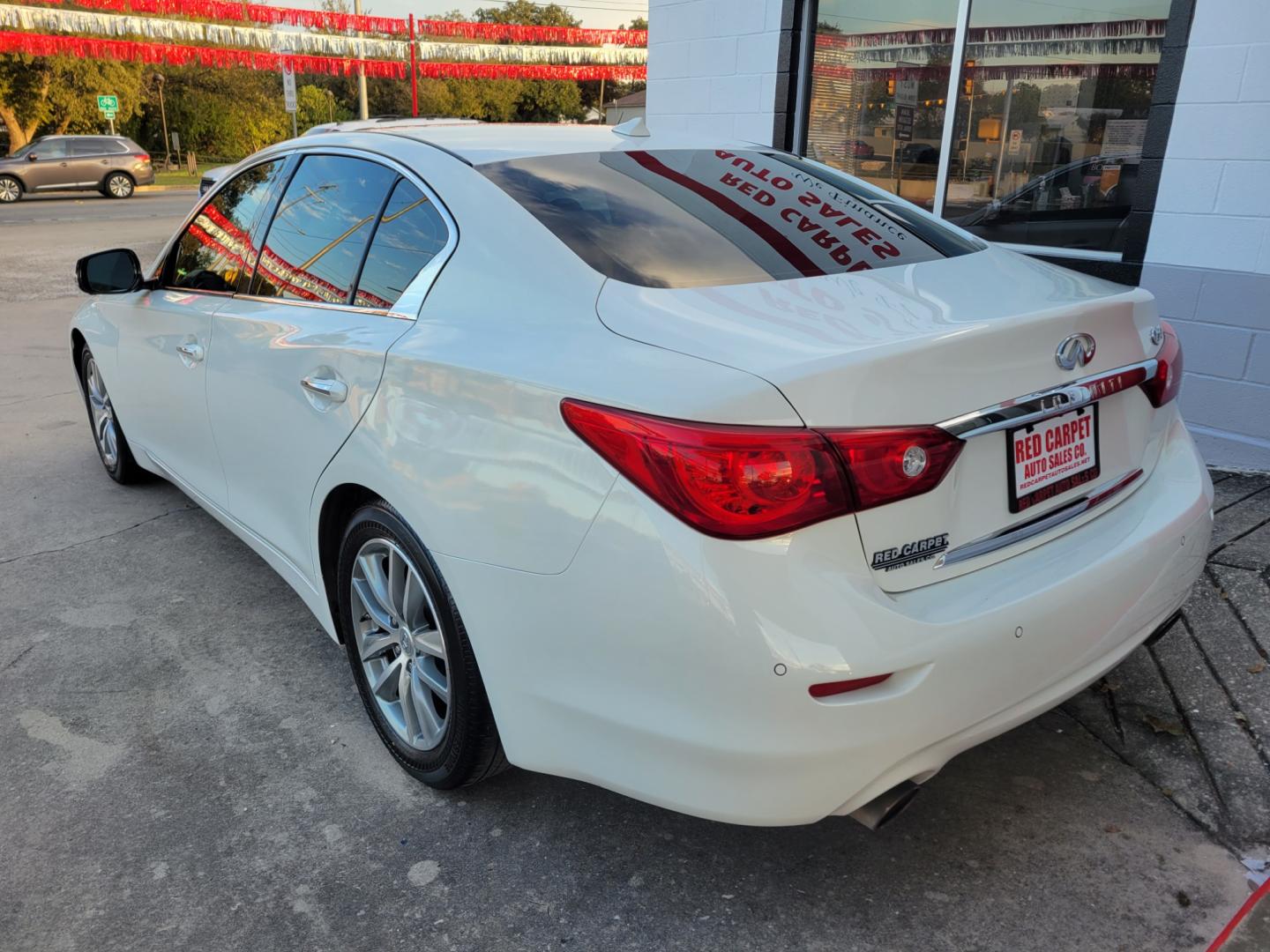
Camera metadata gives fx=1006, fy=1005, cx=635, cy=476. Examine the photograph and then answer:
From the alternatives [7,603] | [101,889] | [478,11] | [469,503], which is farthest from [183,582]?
[478,11]

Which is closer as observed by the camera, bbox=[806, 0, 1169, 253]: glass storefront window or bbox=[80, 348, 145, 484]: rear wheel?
bbox=[80, 348, 145, 484]: rear wheel

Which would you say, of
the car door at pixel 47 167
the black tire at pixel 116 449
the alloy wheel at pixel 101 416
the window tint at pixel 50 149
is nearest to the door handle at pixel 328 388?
the black tire at pixel 116 449

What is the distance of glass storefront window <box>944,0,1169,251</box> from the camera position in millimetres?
5625

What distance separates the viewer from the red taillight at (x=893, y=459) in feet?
5.84

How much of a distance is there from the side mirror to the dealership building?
15.9 ft

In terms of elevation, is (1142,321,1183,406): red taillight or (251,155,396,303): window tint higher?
(251,155,396,303): window tint

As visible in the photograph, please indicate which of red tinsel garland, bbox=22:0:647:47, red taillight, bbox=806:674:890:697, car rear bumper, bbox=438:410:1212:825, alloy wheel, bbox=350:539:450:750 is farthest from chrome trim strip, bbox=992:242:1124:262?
red tinsel garland, bbox=22:0:647:47

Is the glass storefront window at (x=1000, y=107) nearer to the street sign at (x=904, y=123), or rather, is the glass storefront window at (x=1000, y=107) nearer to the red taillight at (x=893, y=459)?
the street sign at (x=904, y=123)

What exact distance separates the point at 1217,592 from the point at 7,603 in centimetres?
444

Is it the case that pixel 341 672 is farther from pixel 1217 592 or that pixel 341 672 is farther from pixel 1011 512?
pixel 1217 592

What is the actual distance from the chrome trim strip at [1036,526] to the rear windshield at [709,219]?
73cm

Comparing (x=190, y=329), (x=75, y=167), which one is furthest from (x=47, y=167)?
(x=190, y=329)

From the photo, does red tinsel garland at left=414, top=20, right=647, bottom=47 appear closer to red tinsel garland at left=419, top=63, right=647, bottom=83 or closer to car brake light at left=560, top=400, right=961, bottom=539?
red tinsel garland at left=419, top=63, right=647, bottom=83

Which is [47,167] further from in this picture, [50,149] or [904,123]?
[904,123]
